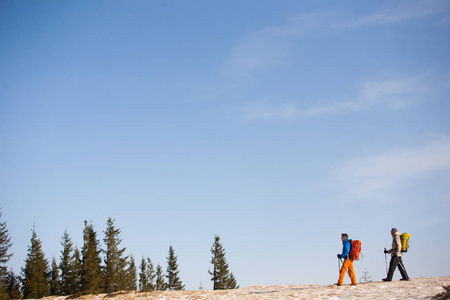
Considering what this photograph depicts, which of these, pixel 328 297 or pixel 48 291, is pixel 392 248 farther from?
pixel 48 291

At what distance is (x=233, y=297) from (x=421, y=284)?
32.0 feet

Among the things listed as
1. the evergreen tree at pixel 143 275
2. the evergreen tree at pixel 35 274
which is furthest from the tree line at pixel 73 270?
the evergreen tree at pixel 143 275

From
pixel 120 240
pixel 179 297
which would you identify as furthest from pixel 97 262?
pixel 179 297

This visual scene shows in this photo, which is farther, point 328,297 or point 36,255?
point 36,255

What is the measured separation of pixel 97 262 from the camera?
58.3 m

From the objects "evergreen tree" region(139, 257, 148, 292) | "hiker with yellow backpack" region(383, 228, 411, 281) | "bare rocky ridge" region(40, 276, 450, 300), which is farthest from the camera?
"evergreen tree" region(139, 257, 148, 292)

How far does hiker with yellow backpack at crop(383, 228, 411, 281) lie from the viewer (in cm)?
1970

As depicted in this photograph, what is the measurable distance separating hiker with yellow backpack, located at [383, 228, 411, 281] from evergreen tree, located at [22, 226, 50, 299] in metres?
Answer: 55.4

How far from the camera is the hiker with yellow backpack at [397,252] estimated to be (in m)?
19.7

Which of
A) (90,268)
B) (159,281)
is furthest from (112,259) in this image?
(159,281)

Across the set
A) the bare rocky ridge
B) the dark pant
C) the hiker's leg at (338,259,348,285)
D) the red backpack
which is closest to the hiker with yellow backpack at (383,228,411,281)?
the dark pant

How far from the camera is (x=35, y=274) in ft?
187

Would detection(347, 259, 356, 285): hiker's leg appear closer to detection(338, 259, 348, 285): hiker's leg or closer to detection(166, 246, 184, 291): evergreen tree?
detection(338, 259, 348, 285): hiker's leg

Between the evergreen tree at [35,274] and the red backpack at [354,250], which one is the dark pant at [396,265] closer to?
the red backpack at [354,250]
